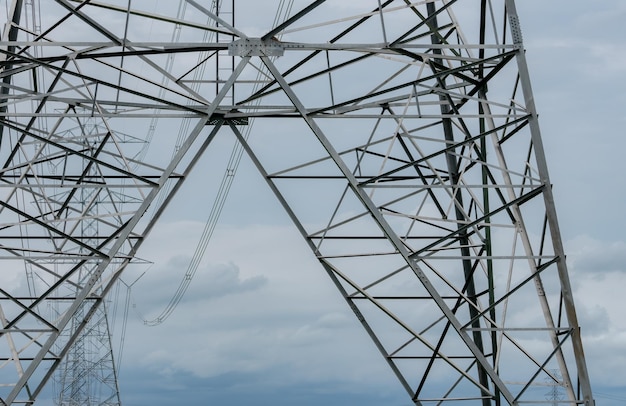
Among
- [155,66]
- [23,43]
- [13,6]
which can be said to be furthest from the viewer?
[13,6]

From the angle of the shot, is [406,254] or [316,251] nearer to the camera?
[406,254]

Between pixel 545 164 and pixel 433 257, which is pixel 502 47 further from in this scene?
pixel 433 257

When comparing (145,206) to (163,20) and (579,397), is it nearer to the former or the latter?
(163,20)

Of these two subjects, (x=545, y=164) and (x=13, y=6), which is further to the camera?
(x=13, y=6)

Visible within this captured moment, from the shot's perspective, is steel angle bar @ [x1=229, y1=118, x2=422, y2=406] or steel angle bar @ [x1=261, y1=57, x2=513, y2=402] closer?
steel angle bar @ [x1=261, y1=57, x2=513, y2=402]

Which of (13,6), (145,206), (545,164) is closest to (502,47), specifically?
(545,164)

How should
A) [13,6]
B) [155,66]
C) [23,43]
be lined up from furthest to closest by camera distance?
[13,6], [155,66], [23,43]

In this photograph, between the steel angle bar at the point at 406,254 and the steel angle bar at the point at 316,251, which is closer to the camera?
the steel angle bar at the point at 406,254

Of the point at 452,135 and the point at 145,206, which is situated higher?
the point at 452,135

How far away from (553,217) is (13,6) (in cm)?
1289

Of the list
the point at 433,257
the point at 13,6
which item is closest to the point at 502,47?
the point at 433,257

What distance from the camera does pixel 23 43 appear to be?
67.1ft

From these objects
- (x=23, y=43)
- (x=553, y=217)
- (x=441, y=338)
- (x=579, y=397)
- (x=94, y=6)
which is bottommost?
(x=579, y=397)

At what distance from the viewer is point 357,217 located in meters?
22.9
